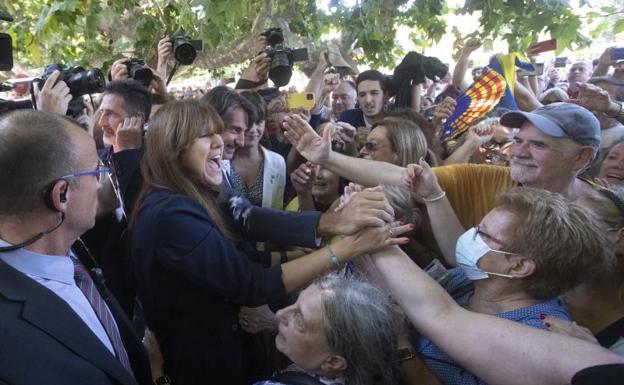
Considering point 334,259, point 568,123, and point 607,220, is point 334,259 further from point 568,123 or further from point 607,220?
point 568,123

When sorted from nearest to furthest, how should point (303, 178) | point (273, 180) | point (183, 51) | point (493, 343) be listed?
Answer: 1. point (493, 343)
2. point (303, 178)
3. point (273, 180)
4. point (183, 51)

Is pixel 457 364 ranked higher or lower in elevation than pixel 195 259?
lower

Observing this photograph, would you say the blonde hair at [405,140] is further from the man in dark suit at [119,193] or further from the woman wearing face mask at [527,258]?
the man in dark suit at [119,193]

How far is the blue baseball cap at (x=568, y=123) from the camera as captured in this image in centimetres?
235

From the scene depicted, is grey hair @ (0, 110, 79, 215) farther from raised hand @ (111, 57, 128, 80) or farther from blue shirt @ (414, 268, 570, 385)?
raised hand @ (111, 57, 128, 80)

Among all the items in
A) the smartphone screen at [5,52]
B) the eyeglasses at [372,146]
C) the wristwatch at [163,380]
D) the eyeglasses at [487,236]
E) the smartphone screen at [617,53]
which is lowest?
the wristwatch at [163,380]

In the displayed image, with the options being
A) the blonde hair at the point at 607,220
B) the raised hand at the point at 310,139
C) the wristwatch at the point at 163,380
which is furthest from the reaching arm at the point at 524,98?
the wristwatch at the point at 163,380

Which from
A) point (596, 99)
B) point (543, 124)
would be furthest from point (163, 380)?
point (596, 99)

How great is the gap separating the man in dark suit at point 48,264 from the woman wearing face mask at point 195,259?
283 millimetres

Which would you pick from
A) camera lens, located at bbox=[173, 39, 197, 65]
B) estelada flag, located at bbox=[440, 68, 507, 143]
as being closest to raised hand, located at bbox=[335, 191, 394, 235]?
estelada flag, located at bbox=[440, 68, 507, 143]

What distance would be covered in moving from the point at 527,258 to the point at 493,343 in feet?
1.28

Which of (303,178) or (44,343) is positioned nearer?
(44,343)

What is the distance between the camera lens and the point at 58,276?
4.48ft

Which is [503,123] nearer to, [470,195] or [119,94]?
[470,195]
